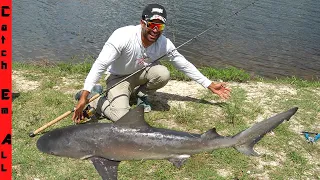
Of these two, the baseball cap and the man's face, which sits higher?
the baseball cap

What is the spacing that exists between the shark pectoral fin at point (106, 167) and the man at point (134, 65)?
1175 millimetres

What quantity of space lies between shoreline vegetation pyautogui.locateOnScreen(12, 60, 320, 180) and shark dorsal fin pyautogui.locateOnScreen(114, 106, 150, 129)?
0.71 meters

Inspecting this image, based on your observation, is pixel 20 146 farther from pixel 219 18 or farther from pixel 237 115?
pixel 219 18

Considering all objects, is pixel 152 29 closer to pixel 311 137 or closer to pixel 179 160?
pixel 179 160

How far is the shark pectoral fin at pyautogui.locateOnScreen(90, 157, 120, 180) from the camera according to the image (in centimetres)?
409

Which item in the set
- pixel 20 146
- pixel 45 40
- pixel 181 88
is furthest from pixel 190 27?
pixel 20 146

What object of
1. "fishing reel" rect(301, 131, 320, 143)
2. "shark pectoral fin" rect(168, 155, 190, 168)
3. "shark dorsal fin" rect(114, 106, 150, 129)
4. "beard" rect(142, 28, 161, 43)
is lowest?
"fishing reel" rect(301, 131, 320, 143)

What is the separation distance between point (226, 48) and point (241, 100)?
8.74 meters

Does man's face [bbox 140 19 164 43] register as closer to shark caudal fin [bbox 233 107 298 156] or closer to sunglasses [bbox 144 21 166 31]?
sunglasses [bbox 144 21 166 31]

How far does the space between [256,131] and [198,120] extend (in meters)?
2.00

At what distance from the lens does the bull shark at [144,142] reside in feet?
14.1

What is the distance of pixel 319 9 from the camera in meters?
24.2

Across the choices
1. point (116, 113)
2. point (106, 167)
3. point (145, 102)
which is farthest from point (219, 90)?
point (106, 167)

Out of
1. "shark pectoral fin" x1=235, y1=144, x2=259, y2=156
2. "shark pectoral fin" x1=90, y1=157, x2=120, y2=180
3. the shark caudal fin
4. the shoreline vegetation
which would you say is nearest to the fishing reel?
the shoreline vegetation
